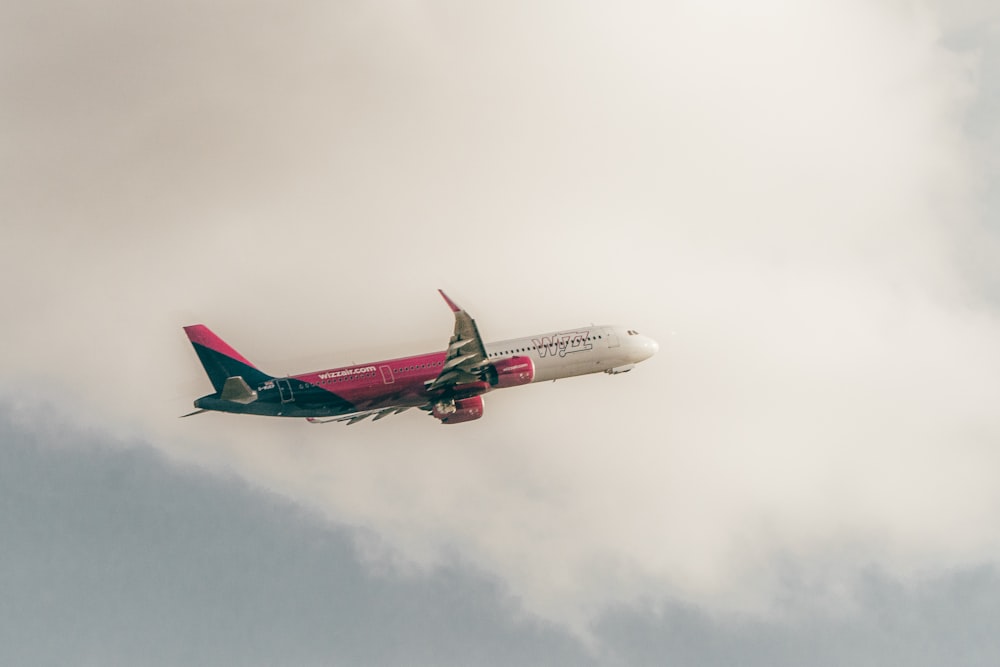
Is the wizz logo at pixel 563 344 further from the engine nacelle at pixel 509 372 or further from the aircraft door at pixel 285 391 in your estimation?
the aircraft door at pixel 285 391

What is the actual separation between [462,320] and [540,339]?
11.1 meters

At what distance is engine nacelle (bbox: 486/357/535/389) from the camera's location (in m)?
88.8

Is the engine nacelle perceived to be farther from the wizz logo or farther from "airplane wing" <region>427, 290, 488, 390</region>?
the wizz logo

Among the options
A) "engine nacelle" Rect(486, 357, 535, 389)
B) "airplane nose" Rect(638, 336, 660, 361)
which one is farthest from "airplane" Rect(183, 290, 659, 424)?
"airplane nose" Rect(638, 336, 660, 361)

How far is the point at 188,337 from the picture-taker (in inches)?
3484

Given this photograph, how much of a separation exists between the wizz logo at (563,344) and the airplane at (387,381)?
0.10 m

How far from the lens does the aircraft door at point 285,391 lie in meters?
87.1

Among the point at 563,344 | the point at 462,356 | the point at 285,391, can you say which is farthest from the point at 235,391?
the point at 563,344

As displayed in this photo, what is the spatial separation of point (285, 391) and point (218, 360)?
5.62 m

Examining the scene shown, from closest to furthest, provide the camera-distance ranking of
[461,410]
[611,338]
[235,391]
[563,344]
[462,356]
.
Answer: [235,391] < [462,356] < [461,410] < [563,344] < [611,338]

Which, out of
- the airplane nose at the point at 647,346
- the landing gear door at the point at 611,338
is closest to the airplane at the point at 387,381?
the landing gear door at the point at 611,338

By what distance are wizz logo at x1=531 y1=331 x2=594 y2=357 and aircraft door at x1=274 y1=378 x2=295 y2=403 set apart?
19304 mm

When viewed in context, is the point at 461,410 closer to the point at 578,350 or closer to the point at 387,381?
the point at 387,381

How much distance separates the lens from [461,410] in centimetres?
9062
